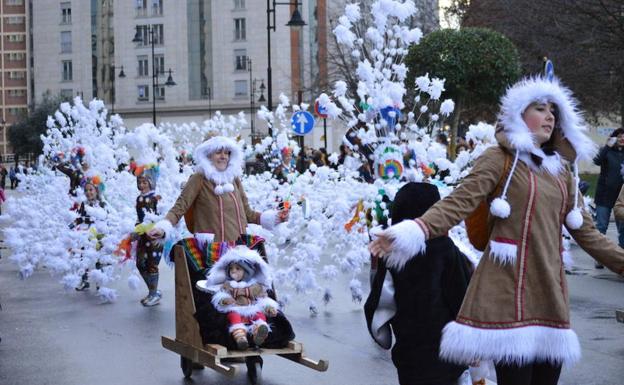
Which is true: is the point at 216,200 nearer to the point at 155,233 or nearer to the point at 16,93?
the point at 155,233

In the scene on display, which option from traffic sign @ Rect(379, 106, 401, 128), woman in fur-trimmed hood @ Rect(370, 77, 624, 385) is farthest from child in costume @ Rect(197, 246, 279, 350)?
woman in fur-trimmed hood @ Rect(370, 77, 624, 385)

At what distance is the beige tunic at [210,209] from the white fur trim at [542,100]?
4413 mm

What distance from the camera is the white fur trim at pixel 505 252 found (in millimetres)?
5324

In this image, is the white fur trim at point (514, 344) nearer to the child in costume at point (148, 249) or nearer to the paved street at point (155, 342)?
the paved street at point (155, 342)

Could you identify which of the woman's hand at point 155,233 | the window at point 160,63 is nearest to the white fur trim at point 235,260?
the woman's hand at point 155,233

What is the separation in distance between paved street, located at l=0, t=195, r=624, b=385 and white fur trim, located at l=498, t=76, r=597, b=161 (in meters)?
3.20

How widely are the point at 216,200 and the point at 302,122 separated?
41.1 feet

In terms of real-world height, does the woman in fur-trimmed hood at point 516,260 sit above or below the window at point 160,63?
below

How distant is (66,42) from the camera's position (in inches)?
3686

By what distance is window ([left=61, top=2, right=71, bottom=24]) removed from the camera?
92.9 metres

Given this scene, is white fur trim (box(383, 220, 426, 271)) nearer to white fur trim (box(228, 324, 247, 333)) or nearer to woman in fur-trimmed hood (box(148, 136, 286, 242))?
white fur trim (box(228, 324, 247, 333))

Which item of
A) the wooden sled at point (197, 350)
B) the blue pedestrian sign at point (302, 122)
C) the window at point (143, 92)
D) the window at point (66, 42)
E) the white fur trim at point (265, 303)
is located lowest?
the wooden sled at point (197, 350)

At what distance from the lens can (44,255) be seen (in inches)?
641

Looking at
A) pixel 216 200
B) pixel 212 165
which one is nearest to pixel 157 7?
pixel 212 165
